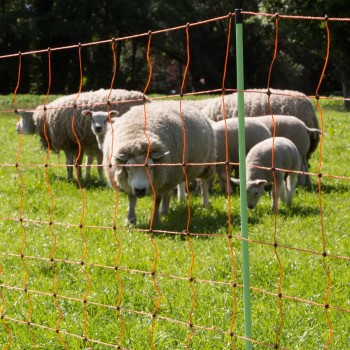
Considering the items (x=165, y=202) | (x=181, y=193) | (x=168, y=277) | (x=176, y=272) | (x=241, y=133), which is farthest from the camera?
(x=181, y=193)

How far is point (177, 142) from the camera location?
8.13 metres

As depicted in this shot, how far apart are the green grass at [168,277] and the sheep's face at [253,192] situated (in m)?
0.15

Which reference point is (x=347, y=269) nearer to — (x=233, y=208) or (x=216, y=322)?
(x=216, y=322)

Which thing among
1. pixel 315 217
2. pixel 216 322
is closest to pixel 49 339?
pixel 216 322

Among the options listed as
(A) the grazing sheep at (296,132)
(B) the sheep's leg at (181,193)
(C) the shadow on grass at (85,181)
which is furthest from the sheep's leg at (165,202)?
(A) the grazing sheep at (296,132)

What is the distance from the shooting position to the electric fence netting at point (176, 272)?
4.37 meters

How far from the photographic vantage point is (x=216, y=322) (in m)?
4.70

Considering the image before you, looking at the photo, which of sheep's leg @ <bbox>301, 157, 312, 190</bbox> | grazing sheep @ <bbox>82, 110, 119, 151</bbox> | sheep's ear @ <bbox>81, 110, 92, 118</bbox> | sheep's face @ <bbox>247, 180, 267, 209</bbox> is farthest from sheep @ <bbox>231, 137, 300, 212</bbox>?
sheep's ear @ <bbox>81, 110, 92, 118</bbox>

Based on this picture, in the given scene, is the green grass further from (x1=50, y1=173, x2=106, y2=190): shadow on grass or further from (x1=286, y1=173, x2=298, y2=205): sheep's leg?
(x1=50, y1=173, x2=106, y2=190): shadow on grass

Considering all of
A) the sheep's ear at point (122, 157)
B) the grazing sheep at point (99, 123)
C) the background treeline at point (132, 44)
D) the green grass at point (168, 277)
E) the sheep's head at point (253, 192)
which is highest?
the background treeline at point (132, 44)

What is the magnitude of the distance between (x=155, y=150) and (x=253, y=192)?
151 cm

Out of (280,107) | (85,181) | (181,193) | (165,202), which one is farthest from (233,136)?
(85,181)

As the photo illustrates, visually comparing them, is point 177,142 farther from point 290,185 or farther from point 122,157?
point 290,185

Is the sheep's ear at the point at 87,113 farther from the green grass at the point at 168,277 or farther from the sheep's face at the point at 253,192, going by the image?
the sheep's face at the point at 253,192
